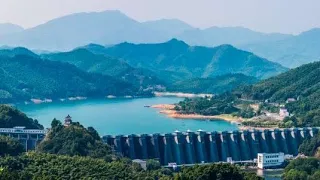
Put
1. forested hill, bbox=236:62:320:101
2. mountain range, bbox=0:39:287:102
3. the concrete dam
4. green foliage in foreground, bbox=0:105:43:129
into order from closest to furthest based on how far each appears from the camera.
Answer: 1. the concrete dam
2. green foliage in foreground, bbox=0:105:43:129
3. forested hill, bbox=236:62:320:101
4. mountain range, bbox=0:39:287:102

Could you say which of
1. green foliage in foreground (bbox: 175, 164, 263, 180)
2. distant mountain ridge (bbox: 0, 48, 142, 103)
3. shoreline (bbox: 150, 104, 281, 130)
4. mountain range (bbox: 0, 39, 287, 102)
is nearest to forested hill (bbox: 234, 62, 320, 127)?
shoreline (bbox: 150, 104, 281, 130)

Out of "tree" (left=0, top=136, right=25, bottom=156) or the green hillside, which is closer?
"tree" (left=0, top=136, right=25, bottom=156)

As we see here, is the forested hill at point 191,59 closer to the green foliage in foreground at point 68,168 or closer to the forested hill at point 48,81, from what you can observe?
the forested hill at point 48,81

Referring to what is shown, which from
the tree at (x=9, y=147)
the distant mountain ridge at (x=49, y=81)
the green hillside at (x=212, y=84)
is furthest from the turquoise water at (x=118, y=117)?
the tree at (x=9, y=147)

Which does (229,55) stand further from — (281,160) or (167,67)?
(281,160)

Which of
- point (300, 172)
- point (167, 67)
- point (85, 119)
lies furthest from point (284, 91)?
point (167, 67)

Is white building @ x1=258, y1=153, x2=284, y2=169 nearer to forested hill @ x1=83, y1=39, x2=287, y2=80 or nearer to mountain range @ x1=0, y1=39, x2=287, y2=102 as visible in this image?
mountain range @ x1=0, y1=39, x2=287, y2=102

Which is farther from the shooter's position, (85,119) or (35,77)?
(35,77)

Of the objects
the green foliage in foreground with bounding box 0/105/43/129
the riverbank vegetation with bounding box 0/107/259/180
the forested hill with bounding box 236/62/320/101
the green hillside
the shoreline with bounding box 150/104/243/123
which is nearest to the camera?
the riverbank vegetation with bounding box 0/107/259/180
